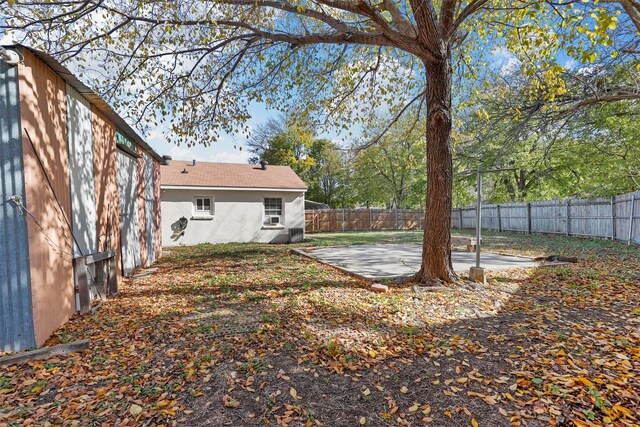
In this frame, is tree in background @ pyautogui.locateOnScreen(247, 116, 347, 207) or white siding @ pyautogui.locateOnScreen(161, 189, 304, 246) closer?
white siding @ pyautogui.locateOnScreen(161, 189, 304, 246)

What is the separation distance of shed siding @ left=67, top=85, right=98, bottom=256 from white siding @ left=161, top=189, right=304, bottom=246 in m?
9.57

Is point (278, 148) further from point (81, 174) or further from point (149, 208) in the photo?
point (81, 174)

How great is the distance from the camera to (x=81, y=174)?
493cm

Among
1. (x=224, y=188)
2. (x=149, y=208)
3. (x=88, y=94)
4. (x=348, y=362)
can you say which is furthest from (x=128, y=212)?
(x=224, y=188)

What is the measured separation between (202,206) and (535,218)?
16664 millimetres

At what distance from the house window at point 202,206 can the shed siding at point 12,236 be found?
11.9m

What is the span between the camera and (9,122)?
11.0 ft

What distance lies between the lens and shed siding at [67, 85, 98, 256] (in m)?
4.62

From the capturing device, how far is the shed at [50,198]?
11.0ft

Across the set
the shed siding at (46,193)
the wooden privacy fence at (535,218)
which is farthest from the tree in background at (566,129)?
the shed siding at (46,193)

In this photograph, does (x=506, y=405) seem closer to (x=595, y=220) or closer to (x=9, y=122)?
(x=9, y=122)

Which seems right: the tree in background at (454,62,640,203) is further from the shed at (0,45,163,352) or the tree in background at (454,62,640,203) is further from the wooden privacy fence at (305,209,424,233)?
the shed at (0,45,163,352)

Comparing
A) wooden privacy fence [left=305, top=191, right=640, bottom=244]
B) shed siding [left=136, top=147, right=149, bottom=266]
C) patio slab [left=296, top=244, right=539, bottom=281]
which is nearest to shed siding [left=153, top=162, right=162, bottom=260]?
shed siding [left=136, top=147, right=149, bottom=266]

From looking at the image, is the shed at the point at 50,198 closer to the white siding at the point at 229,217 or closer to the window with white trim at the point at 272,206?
the white siding at the point at 229,217
